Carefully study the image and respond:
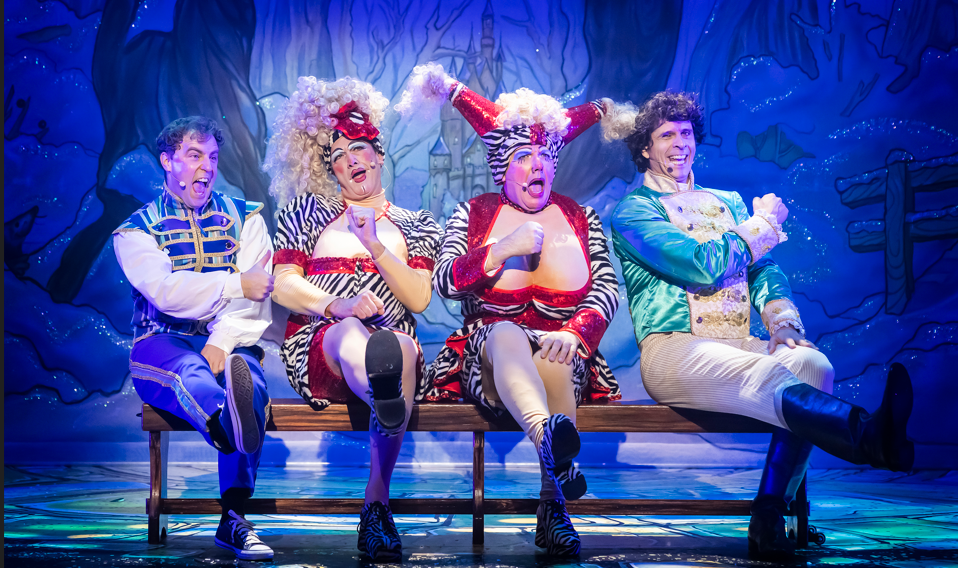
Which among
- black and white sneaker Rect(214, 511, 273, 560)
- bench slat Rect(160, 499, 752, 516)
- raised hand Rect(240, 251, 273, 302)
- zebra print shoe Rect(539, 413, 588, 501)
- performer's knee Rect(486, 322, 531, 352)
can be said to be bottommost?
black and white sneaker Rect(214, 511, 273, 560)

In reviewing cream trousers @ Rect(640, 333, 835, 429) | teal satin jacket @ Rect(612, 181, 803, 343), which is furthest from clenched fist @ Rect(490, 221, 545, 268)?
cream trousers @ Rect(640, 333, 835, 429)

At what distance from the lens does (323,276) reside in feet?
9.46

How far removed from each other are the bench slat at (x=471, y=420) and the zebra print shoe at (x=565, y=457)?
0.56 metres

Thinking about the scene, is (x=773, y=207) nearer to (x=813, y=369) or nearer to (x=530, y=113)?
(x=813, y=369)

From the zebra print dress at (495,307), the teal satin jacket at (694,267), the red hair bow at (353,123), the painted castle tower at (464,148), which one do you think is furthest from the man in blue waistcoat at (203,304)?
the painted castle tower at (464,148)

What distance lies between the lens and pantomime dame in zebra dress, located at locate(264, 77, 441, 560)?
2.48 m

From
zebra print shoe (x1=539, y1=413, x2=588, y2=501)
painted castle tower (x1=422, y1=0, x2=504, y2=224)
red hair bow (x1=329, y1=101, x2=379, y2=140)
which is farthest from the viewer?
painted castle tower (x1=422, y1=0, x2=504, y2=224)

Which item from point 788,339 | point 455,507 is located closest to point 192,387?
point 455,507

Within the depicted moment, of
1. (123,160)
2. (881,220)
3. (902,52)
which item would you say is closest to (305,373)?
(123,160)

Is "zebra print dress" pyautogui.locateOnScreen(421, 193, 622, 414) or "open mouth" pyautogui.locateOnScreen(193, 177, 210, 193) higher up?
"open mouth" pyautogui.locateOnScreen(193, 177, 210, 193)

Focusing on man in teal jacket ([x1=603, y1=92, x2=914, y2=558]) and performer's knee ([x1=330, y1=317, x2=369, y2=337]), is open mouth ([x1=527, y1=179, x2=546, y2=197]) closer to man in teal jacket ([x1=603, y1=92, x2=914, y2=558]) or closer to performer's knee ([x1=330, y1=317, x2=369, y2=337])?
man in teal jacket ([x1=603, y1=92, x2=914, y2=558])

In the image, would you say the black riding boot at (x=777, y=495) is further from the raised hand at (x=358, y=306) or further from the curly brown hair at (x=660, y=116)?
the raised hand at (x=358, y=306)

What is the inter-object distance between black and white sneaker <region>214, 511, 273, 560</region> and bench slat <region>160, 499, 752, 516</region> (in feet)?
0.66

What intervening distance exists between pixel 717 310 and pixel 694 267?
0.22 meters
